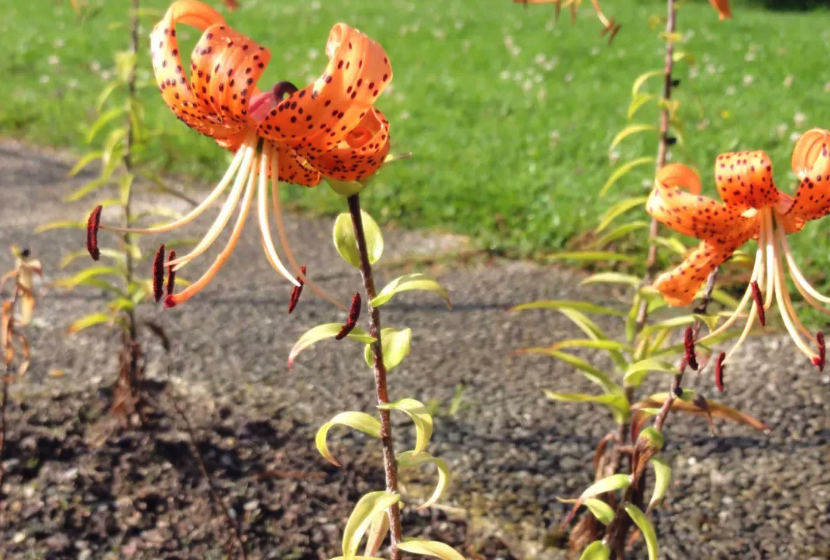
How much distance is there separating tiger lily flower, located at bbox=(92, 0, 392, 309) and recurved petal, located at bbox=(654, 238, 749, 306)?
0.46 meters

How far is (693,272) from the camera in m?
1.17

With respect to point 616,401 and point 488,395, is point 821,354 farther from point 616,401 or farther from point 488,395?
point 488,395

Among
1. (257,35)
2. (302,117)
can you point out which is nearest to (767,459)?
(302,117)

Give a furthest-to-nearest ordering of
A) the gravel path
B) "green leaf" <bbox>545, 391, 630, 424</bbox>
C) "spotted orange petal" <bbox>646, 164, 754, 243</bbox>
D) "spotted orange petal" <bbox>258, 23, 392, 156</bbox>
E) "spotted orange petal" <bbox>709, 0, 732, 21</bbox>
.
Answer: the gravel path
"green leaf" <bbox>545, 391, 630, 424</bbox>
"spotted orange petal" <bbox>709, 0, 732, 21</bbox>
"spotted orange petal" <bbox>646, 164, 754, 243</bbox>
"spotted orange petal" <bbox>258, 23, 392, 156</bbox>

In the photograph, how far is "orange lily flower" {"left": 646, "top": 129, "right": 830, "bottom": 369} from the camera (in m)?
1.08

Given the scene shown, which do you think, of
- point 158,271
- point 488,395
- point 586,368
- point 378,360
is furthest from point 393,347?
point 488,395

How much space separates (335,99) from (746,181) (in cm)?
53

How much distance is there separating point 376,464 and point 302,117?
43.1 inches

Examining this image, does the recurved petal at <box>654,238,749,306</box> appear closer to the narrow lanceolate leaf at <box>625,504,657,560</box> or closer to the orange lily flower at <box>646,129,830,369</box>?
the orange lily flower at <box>646,129,830,369</box>

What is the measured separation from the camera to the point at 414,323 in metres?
2.57

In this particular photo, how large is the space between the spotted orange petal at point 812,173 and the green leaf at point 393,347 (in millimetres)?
494

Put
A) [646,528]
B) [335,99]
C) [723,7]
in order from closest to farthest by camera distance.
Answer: [335,99] < [646,528] < [723,7]

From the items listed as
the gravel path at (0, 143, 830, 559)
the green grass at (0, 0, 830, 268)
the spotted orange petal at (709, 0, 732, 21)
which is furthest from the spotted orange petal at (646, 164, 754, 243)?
A: the green grass at (0, 0, 830, 268)

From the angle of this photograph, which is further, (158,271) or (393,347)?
(393,347)
